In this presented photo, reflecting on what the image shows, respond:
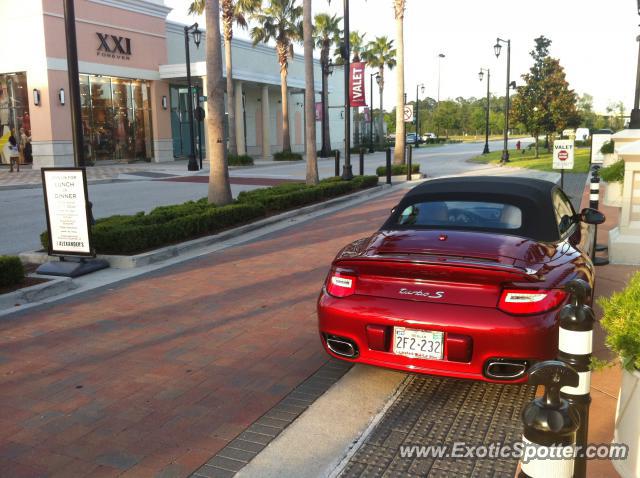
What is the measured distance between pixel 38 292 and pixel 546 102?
39827 mm

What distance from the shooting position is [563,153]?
40.5ft

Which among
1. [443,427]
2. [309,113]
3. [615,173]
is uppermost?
[309,113]

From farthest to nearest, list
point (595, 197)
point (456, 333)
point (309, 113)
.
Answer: point (309, 113)
point (595, 197)
point (456, 333)

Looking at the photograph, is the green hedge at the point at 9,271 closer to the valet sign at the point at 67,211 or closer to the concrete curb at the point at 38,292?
the concrete curb at the point at 38,292

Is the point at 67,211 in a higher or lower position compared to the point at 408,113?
lower

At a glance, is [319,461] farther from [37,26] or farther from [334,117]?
[334,117]

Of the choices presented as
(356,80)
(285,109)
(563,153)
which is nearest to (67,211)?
(563,153)

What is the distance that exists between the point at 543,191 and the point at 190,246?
6.28m

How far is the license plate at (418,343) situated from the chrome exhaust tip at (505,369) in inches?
12.8

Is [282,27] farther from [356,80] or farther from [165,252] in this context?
[165,252]

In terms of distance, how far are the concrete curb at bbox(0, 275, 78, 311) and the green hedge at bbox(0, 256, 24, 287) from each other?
0.86ft

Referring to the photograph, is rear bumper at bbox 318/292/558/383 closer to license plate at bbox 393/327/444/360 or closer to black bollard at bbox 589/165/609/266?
license plate at bbox 393/327/444/360

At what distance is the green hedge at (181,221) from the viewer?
9133 millimetres

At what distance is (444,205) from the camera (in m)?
5.36
